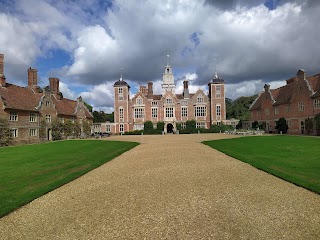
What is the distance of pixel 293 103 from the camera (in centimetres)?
3353

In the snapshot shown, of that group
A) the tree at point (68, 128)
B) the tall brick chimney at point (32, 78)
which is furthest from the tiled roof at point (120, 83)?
the tall brick chimney at point (32, 78)

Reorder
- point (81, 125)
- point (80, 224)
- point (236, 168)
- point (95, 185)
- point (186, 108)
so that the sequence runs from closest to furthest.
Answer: point (80, 224) < point (95, 185) < point (236, 168) < point (81, 125) < point (186, 108)

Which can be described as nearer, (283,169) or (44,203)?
(44,203)

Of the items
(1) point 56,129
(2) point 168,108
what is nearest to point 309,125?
(2) point 168,108

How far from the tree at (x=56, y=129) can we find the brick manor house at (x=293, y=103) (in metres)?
31.3

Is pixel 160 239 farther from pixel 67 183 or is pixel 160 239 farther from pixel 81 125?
pixel 81 125

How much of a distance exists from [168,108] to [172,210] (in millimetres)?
42886

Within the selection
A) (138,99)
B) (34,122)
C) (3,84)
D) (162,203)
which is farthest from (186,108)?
(162,203)

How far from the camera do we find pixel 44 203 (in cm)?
591

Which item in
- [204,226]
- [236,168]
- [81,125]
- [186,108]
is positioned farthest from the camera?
[186,108]

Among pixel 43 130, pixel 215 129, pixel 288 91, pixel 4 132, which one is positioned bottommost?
pixel 215 129

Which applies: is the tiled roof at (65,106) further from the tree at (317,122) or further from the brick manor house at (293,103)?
the tree at (317,122)

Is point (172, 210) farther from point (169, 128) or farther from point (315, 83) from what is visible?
point (169, 128)

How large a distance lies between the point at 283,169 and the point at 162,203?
5532mm
